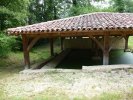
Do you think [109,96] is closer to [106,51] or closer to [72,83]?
[72,83]

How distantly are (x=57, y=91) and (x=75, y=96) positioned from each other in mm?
784

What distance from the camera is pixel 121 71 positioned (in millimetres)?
9734

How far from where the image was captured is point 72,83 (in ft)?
27.2

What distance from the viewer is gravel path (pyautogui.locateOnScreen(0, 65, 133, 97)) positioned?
742 centimetres

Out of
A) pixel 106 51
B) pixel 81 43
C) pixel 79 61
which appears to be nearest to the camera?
pixel 106 51

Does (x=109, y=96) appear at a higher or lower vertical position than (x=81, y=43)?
higher

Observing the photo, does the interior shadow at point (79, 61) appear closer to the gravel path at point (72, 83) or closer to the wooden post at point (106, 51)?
the wooden post at point (106, 51)

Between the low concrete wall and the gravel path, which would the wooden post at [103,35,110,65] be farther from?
the low concrete wall

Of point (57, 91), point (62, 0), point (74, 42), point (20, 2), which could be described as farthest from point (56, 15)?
point (57, 91)

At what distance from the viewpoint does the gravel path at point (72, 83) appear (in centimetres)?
742

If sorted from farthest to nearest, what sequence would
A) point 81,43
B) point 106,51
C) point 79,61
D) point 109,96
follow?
point 81,43
point 79,61
point 106,51
point 109,96

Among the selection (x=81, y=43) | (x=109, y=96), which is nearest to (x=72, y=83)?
(x=109, y=96)

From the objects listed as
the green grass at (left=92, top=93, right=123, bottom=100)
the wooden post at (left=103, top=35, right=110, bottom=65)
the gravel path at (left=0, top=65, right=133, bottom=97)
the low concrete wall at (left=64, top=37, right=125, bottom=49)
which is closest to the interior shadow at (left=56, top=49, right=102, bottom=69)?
the wooden post at (left=103, top=35, right=110, bottom=65)

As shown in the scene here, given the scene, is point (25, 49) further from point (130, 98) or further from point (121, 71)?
point (130, 98)
